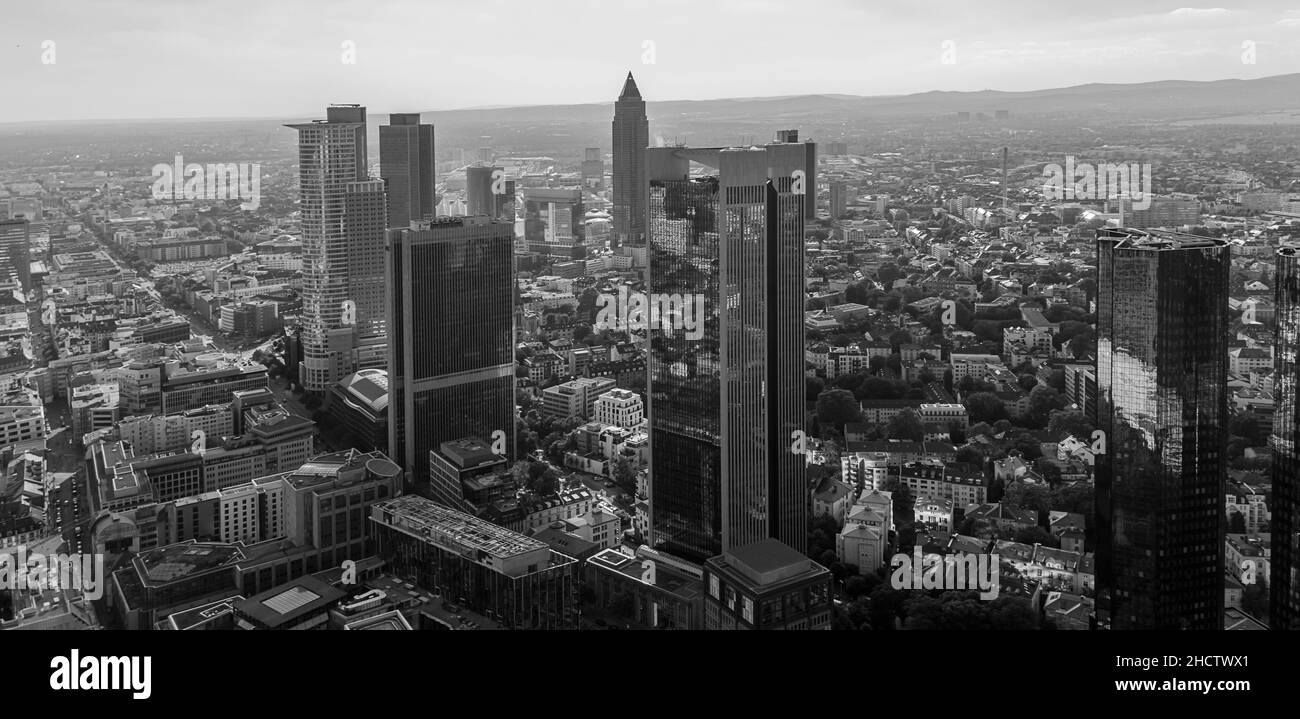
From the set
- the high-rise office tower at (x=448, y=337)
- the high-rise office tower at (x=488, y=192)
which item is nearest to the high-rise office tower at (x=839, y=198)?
the high-rise office tower at (x=488, y=192)

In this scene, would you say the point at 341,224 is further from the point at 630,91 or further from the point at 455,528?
the point at 455,528

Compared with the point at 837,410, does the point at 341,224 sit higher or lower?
higher

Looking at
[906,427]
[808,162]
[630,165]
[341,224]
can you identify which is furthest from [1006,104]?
[341,224]

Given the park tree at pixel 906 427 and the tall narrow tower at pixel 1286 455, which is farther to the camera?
the park tree at pixel 906 427

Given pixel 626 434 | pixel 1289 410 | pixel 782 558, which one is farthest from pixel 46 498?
pixel 1289 410
